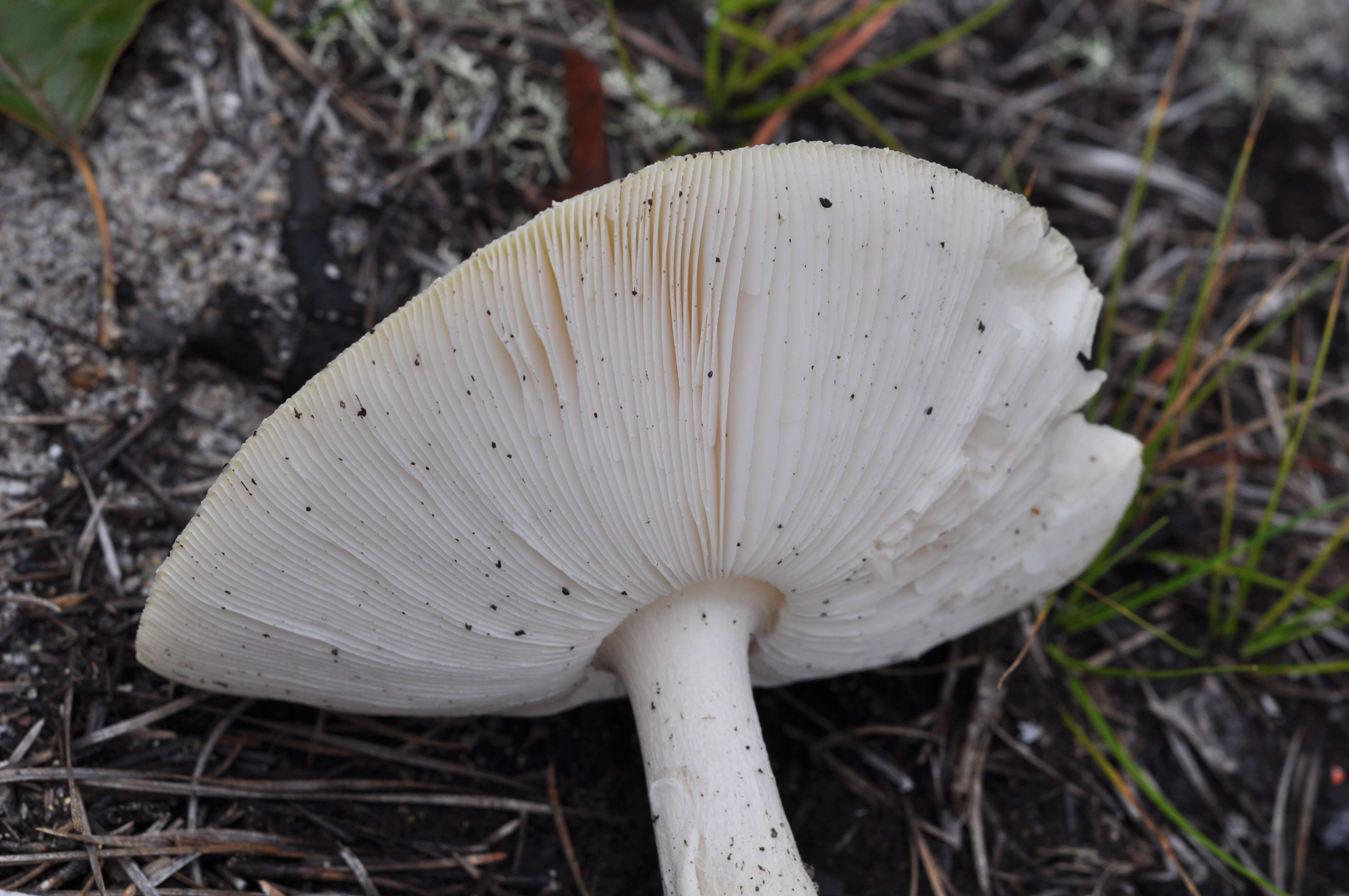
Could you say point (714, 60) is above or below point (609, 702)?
above

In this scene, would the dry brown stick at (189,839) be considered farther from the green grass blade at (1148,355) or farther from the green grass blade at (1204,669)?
the green grass blade at (1148,355)

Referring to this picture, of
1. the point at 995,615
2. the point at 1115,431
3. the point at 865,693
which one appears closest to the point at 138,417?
the point at 865,693

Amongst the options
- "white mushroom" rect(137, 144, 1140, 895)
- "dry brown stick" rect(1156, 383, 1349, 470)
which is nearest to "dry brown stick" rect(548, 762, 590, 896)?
"white mushroom" rect(137, 144, 1140, 895)

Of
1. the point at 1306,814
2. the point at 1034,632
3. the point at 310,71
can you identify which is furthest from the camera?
the point at 310,71

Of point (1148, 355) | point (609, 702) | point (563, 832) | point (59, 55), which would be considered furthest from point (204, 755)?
point (1148, 355)

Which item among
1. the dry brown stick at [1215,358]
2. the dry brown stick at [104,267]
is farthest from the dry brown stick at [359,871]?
the dry brown stick at [1215,358]

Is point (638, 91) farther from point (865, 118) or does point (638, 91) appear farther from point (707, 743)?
point (707, 743)

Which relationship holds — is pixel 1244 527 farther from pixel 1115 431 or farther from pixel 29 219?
pixel 29 219
